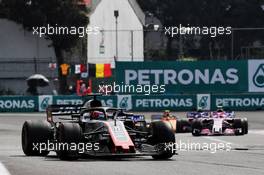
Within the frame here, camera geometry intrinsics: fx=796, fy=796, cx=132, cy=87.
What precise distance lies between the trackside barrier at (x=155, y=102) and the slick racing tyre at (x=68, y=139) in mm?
24227

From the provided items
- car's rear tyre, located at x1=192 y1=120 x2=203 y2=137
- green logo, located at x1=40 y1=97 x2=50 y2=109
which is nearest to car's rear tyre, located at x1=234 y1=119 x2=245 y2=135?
car's rear tyre, located at x1=192 y1=120 x2=203 y2=137

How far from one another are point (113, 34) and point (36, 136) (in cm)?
3782

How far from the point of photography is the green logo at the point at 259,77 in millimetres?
42344

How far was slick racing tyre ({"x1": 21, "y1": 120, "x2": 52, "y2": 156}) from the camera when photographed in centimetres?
1588

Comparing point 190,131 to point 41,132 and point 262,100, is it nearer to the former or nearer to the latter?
point 41,132

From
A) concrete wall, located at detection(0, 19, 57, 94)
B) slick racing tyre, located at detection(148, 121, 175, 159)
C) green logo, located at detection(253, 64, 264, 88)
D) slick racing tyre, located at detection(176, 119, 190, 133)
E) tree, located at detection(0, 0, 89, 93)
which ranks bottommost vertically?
slick racing tyre, located at detection(176, 119, 190, 133)

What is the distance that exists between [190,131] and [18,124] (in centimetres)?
739

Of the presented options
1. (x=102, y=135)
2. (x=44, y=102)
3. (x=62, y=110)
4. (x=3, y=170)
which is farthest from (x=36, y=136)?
(x=44, y=102)

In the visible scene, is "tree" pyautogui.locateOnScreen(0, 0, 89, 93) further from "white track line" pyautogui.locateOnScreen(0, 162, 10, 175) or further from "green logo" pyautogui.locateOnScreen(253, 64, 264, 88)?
"white track line" pyautogui.locateOnScreen(0, 162, 10, 175)

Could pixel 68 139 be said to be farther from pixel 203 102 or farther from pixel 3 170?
pixel 203 102

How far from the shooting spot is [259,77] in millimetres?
42438

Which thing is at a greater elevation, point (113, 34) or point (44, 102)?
point (113, 34)

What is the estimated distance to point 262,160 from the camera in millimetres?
15203

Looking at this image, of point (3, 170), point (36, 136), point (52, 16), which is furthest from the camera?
point (52, 16)
